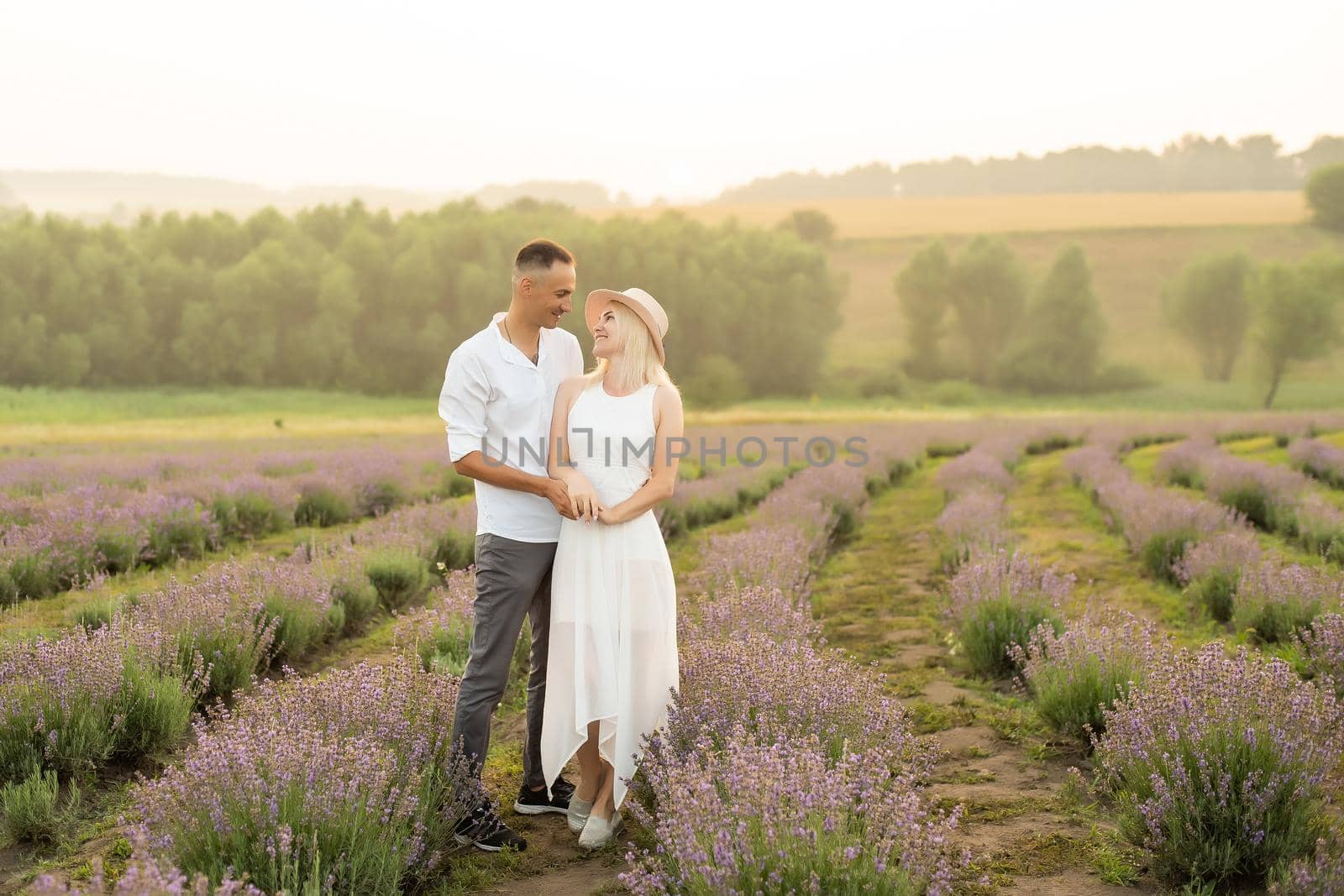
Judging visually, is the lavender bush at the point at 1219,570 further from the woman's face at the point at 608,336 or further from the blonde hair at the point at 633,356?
the woman's face at the point at 608,336

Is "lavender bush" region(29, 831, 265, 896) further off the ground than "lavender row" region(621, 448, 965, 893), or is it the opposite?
"lavender bush" region(29, 831, 265, 896)

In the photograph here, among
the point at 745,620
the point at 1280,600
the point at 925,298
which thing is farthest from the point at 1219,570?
the point at 925,298

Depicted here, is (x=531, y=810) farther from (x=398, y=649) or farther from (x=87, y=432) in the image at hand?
(x=87, y=432)

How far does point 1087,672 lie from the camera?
4.98 m

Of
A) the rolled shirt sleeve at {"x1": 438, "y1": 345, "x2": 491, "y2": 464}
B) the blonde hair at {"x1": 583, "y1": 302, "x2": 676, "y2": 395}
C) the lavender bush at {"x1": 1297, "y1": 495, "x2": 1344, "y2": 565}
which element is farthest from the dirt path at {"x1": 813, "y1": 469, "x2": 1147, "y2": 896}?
the lavender bush at {"x1": 1297, "y1": 495, "x2": 1344, "y2": 565}

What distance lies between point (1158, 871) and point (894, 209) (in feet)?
314

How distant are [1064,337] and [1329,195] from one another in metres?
32.6

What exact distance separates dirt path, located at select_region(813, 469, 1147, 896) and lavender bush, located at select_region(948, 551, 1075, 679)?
23 centimetres

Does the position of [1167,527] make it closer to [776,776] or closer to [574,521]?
[574,521]

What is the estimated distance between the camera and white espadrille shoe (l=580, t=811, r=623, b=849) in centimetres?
393

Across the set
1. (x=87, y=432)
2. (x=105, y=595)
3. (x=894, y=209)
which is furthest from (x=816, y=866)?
(x=894, y=209)

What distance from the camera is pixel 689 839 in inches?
108

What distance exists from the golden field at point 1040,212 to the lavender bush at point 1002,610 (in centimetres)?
6985

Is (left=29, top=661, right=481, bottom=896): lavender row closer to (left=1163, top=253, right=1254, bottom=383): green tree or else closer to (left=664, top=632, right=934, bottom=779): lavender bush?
(left=664, top=632, right=934, bottom=779): lavender bush
